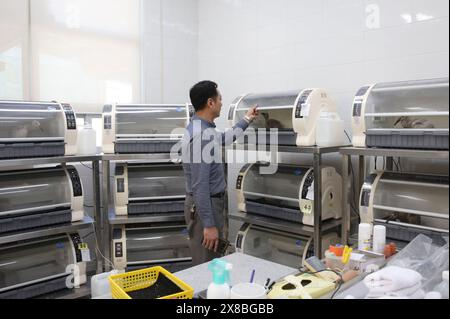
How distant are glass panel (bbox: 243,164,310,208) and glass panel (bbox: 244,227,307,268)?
27 centimetres

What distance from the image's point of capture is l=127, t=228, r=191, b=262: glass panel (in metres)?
2.82

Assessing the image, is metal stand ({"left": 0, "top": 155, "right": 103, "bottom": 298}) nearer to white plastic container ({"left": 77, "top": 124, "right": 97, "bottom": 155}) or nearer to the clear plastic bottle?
white plastic container ({"left": 77, "top": 124, "right": 97, "bottom": 155})

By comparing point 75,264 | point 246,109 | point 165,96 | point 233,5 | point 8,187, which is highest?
point 233,5

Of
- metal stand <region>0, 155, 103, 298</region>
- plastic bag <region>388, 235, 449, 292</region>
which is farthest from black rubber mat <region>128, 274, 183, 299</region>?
metal stand <region>0, 155, 103, 298</region>

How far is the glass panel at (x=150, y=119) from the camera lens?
2.75 m

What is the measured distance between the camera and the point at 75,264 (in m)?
2.47

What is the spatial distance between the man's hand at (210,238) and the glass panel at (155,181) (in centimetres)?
65

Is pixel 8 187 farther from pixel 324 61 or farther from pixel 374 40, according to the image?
pixel 374 40

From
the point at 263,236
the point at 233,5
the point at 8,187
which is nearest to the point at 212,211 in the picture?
the point at 263,236

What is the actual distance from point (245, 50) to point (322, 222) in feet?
5.83

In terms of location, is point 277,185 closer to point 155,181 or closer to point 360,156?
point 360,156

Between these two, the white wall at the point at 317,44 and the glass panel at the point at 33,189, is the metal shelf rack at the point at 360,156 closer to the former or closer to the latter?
the white wall at the point at 317,44

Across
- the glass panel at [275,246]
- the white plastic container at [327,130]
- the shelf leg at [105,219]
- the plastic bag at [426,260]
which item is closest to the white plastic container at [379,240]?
the plastic bag at [426,260]
